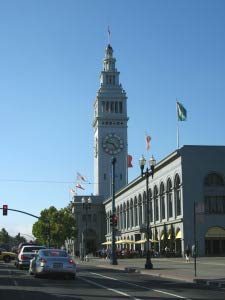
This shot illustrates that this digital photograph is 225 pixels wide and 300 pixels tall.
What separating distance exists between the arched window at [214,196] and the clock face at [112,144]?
6719cm

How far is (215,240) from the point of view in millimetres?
66875

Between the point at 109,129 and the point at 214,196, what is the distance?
71.6 m

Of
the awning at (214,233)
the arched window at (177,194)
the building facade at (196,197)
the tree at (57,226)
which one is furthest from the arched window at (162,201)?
the tree at (57,226)

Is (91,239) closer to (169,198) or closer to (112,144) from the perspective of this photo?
(112,144)

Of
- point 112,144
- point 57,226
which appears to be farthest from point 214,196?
point 112,144

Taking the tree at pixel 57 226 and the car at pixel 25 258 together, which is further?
the tree at pixel 57 226

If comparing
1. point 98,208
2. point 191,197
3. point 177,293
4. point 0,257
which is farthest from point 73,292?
point 98,208

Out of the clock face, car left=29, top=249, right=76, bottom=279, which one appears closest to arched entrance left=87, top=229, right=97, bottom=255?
the clock face

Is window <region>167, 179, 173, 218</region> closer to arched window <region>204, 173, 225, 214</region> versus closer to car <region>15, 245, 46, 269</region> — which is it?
arched window <region>204, 173, 225, 214</region>

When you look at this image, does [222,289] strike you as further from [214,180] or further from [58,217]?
[58,217]

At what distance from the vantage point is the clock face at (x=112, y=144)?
440 feet

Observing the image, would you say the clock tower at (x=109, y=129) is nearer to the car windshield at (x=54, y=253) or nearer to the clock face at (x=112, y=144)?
the clock face at (x=112, y=144)

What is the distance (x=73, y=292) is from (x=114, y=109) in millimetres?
122002

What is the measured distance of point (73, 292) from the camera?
61.2 feet
